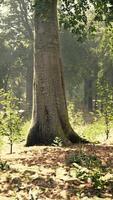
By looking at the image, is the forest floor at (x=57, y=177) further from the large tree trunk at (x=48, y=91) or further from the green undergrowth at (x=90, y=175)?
the large tree trunk at (x=48, y=91)

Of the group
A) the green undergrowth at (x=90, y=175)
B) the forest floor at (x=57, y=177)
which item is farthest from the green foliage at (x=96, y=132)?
the green undergrowth at (x=90, y=175)

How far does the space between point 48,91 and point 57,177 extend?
6413 millimetres

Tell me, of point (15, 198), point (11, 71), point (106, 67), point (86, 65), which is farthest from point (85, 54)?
point (15, 198)

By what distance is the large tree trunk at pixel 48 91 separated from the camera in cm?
1472

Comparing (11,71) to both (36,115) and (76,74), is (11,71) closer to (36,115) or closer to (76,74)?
(76,74)

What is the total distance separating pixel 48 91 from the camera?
15.0 metres

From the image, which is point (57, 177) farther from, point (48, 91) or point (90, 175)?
point (48, 91)

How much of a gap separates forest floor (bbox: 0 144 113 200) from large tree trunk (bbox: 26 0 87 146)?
9.92ft

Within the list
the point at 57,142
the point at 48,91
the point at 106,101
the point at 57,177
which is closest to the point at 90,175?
the point at 57,177

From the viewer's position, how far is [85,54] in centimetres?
4772

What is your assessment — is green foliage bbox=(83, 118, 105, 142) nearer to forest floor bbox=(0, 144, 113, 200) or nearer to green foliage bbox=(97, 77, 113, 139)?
green foliage bbox=(97, 77, 113, 139)

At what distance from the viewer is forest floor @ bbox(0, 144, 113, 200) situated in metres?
7.74

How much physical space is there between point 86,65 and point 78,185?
1570 inches

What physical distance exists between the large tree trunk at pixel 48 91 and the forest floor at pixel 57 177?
3024 mm
